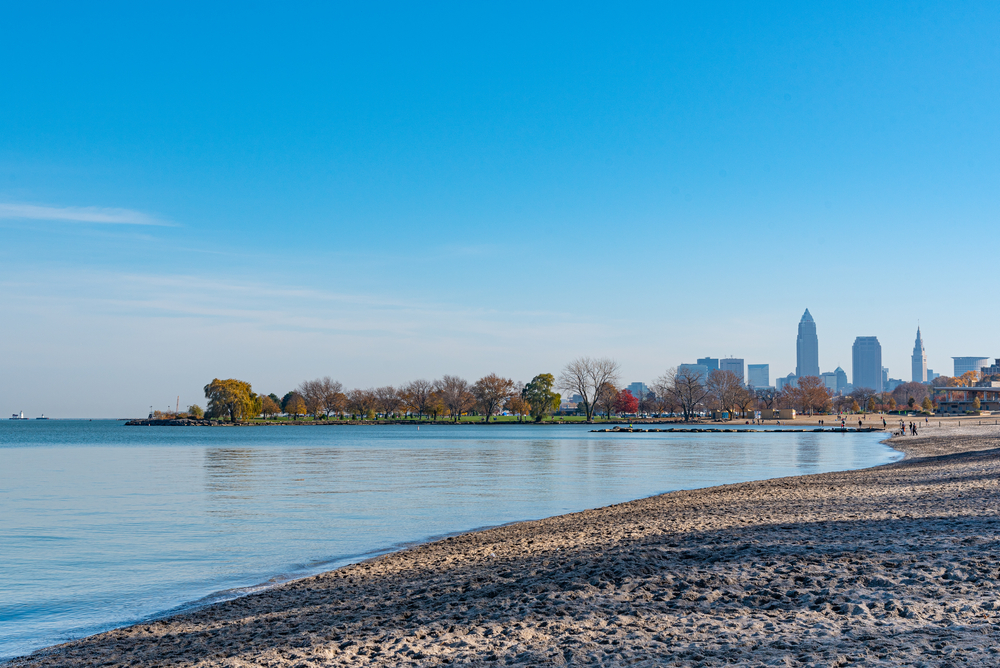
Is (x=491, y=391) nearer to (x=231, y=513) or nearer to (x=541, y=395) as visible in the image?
(x=541, y=395)

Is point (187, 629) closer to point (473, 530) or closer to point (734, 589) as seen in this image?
point (734, 589)

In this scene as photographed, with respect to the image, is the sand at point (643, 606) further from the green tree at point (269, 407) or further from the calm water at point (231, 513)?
the green tree at point (269, 407)

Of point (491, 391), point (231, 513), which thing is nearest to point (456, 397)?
point (491, 391)

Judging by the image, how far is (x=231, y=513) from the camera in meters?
23.0

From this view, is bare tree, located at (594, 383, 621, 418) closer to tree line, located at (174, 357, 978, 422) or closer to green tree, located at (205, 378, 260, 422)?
tree line, located at (174, 357, 978, 422)

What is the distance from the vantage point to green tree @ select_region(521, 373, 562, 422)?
545ft

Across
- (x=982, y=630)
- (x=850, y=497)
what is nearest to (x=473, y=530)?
(x=850, y=497)

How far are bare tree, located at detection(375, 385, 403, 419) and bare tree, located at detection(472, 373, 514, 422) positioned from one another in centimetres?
2486

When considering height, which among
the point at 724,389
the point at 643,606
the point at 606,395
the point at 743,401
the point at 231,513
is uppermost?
the point at 724,389

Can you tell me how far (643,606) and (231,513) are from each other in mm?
17754

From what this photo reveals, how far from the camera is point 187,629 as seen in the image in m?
9.85

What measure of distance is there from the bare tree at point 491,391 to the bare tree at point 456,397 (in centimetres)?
339

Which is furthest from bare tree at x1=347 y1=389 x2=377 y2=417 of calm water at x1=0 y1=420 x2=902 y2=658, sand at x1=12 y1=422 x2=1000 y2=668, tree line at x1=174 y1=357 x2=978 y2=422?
sand at x1=12 y1=422 x2=1000 y2=668

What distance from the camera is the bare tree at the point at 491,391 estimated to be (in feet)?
557
